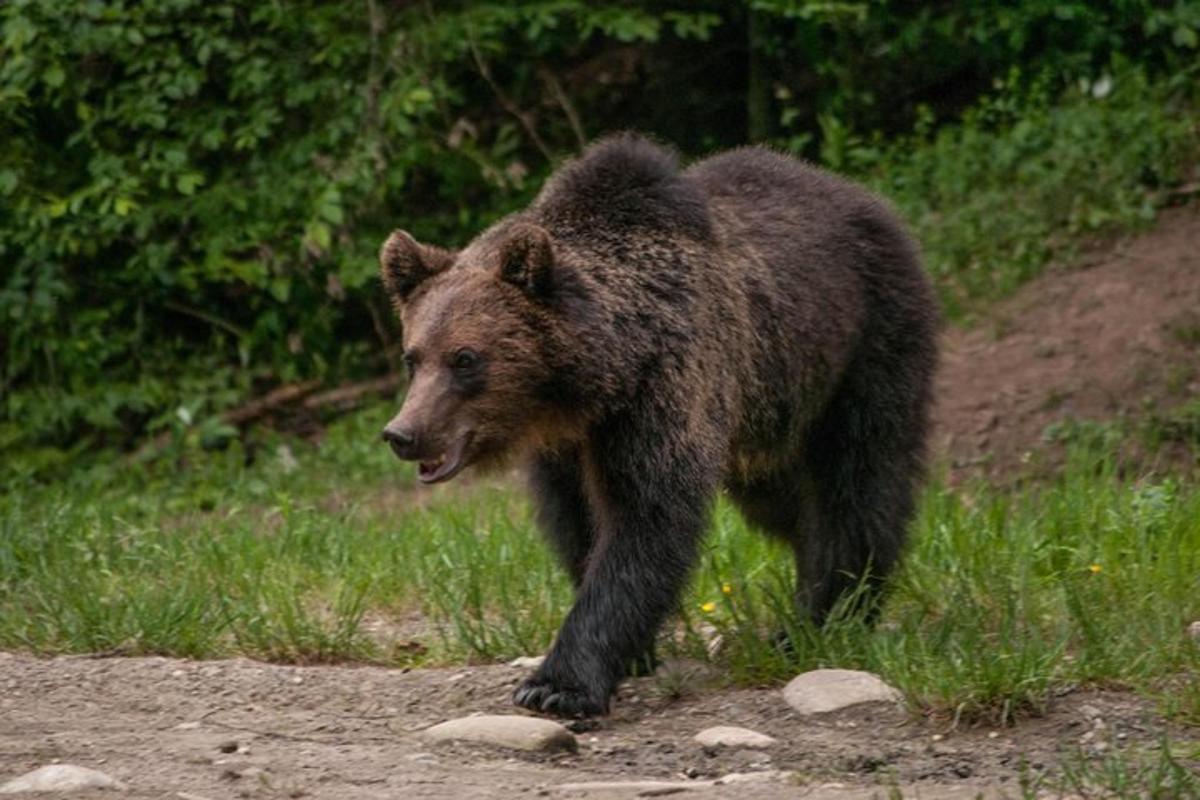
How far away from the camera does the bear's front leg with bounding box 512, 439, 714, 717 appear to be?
5766mm

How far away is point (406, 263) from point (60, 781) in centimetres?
218

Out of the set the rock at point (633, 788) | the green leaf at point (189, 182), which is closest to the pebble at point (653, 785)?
the rock at point (633, 788)

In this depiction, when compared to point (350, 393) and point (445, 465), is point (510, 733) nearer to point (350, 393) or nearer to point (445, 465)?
point (445, 465)

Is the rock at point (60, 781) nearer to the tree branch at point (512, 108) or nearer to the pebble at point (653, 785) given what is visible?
the pebble at point (653, 785)

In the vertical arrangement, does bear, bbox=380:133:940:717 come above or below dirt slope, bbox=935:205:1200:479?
above

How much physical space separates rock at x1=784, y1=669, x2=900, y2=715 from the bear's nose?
1.35 metres

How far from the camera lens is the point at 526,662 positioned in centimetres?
636

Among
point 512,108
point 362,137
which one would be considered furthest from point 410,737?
point 512,108

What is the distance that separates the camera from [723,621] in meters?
6.39

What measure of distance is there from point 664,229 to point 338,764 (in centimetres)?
215

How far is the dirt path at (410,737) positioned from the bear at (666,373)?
0.34 metres

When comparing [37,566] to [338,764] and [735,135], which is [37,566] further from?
[735,135]

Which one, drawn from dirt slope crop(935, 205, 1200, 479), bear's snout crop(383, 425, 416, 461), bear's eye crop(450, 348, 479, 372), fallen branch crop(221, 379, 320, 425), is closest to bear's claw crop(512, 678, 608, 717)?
bear's snout crop(383, 425, 416, 461)

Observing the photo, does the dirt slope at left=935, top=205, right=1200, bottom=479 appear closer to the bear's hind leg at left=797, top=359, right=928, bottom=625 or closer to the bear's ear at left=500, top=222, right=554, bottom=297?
the bear's hind leg at left=797, top=359, right=928, bottom=625
